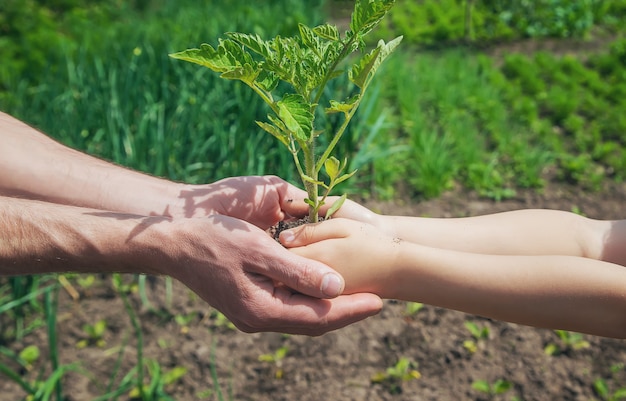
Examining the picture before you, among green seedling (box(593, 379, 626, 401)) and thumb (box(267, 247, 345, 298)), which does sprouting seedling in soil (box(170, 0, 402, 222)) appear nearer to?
thumb (box(267, 247, 345, 298))

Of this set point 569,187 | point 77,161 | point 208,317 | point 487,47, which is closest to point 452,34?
point 487,47

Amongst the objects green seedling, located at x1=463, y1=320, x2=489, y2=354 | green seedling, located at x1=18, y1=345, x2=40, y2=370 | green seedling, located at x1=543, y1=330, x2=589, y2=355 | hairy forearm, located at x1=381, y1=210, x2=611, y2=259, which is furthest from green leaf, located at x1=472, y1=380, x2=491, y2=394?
green seedling, located at x1=18, y1=345, x2=40, y2=370

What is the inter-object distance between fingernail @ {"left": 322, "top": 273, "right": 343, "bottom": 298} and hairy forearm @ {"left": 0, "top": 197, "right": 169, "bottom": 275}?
42 cm

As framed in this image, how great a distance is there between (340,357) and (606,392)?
2.96 ft

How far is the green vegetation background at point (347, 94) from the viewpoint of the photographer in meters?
2.96

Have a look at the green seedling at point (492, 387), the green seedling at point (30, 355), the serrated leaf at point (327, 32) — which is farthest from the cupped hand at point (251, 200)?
the green seedling at point (30, 355)

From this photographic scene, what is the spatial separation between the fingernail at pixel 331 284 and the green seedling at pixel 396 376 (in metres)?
0.84

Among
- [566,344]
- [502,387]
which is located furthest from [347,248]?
[566,344]

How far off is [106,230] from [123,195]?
35cm

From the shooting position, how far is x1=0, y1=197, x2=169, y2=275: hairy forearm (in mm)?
1596

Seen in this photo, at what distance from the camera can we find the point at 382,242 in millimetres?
1634

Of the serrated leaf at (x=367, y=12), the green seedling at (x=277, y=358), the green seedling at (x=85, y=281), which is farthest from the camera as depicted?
the green seedling at (x=85, y=281)

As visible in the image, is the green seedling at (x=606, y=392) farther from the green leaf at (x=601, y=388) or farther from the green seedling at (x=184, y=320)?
the green seedling at (x=184, y=320)

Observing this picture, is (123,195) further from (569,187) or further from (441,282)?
(569,187)
